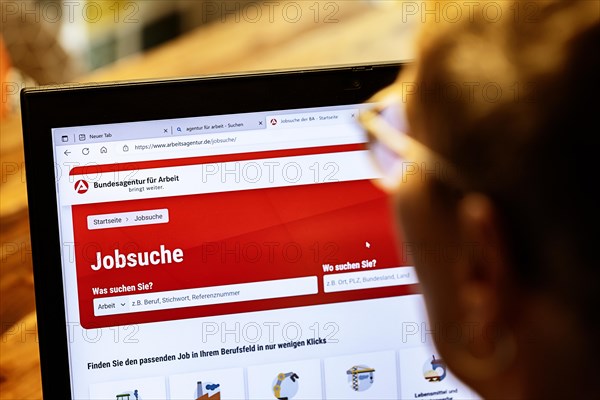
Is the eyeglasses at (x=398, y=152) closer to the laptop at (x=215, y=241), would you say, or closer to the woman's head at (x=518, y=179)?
the woman's head at (x=518, y=179)

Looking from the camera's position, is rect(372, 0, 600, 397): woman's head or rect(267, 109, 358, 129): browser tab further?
rect(267, 109, 358, 129): browser tab

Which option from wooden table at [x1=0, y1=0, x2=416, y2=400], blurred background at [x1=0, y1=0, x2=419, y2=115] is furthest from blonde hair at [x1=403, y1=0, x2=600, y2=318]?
blurred background at [x1=0, y1=0, x2=419, y2=115]

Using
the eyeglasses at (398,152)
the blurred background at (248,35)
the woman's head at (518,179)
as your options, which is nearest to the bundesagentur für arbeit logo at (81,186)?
the eyeglasses at (398,152)

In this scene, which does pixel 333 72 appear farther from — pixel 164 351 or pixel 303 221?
pixel 164 351

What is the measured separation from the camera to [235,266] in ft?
2.79

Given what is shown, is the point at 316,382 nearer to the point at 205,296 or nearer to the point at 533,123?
the point at 205,296

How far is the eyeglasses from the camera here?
529 mm

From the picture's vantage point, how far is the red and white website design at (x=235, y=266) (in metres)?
0.83

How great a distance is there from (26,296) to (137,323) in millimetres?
356

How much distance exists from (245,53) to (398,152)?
117 centimetres

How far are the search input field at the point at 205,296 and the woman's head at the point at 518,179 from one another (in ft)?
1.09

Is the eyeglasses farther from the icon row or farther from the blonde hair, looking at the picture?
the icon row

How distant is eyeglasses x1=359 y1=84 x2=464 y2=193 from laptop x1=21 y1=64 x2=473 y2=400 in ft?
0.46

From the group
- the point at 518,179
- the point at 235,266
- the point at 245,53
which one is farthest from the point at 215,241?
the point at 245,53
